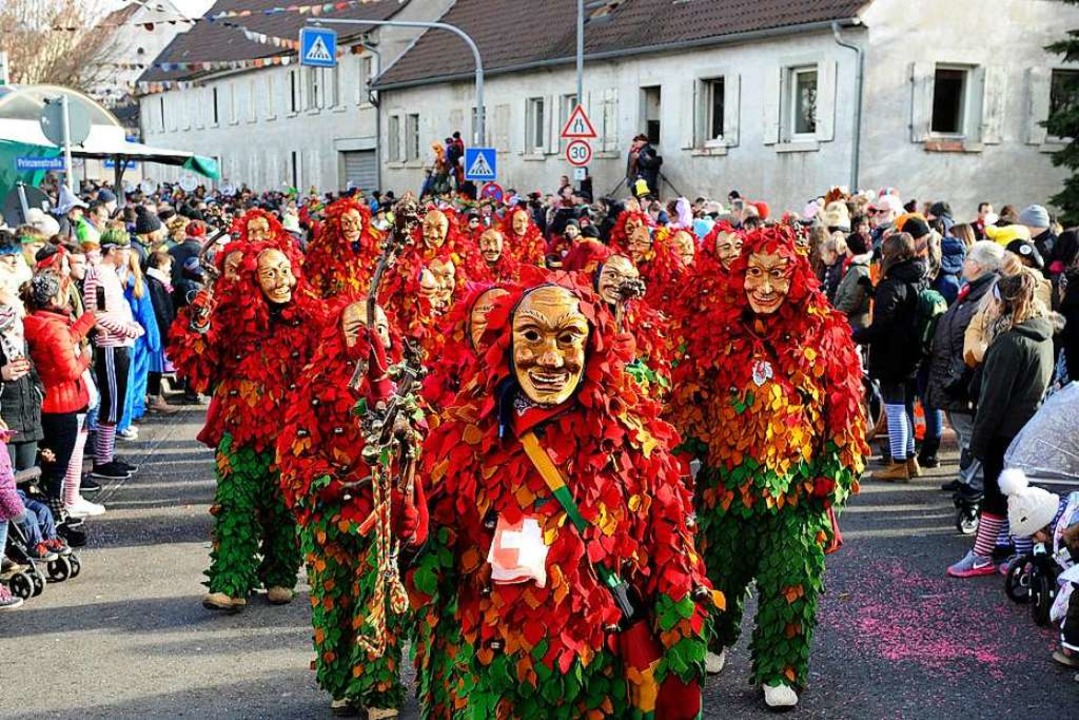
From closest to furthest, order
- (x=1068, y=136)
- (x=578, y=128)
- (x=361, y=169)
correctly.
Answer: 1. (x=578, y=128)
2. (x=1068, y=136)
3. (x=361, y=169)

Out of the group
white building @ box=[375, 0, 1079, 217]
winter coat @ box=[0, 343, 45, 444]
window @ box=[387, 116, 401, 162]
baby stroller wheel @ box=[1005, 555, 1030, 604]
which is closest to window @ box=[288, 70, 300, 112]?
window @ box=[387, 116, 401, 162]

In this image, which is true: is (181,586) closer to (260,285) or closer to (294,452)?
(260,285)

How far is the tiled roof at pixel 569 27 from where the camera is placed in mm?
23203

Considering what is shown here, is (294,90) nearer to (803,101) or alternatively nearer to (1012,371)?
(803,101)

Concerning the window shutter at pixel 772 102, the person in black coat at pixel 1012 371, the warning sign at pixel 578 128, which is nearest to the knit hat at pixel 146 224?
the warning sign at pixel 578 128

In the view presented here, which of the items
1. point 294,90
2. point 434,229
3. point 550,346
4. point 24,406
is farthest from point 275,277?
point 294,90

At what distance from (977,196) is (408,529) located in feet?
69.8

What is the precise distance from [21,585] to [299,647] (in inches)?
74.7

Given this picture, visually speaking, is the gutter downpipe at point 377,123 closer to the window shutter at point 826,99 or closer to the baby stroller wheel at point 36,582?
the window shutter at point 826,99

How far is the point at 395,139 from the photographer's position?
39094mm

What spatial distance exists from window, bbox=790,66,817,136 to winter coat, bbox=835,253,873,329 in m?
12.9

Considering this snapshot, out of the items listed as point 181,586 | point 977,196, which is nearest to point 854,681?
point 181,586

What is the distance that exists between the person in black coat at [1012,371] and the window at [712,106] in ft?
61.2

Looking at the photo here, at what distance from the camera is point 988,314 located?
26.4 feet
